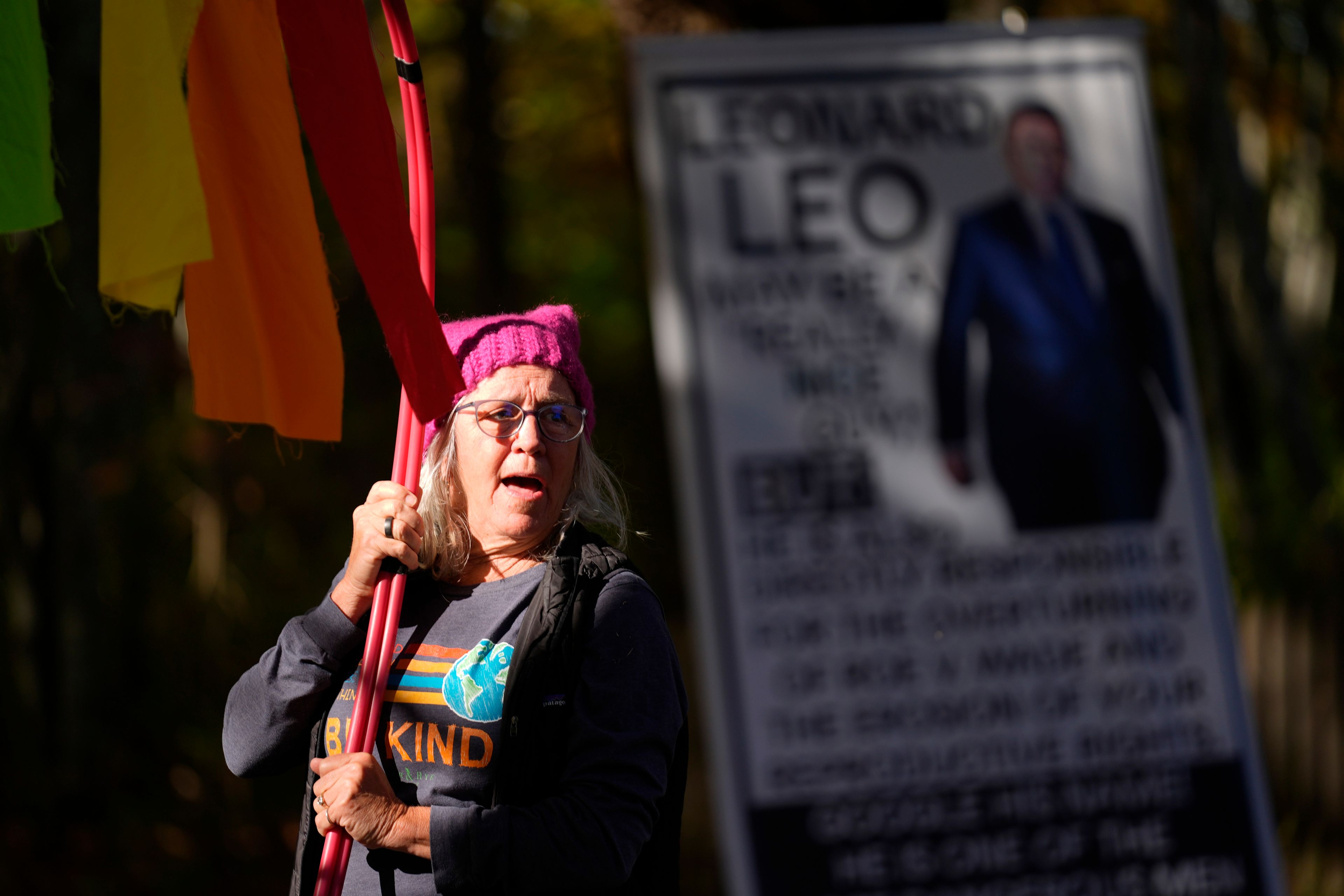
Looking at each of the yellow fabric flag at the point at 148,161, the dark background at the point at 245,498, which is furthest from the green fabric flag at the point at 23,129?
the dark background at the point at 245,498

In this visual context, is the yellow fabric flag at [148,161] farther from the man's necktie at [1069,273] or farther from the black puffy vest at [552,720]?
the man's necktie at [1069,273]

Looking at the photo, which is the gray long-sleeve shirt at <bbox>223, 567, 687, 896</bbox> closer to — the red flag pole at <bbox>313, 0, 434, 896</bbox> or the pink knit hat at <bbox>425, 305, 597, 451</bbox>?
the red flag pole at <bbox>313, 0, 434, 896</bbox>

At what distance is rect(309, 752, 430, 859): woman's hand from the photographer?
1.64m

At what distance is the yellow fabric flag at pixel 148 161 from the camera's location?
6.52 feet

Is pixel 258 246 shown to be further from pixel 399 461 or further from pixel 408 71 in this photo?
pixel 399 461

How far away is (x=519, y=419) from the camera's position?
1.86m

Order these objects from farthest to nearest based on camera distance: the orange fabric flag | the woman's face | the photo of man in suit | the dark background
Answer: the dark background → the photo of man in suit → the orange fabric flag → the woman's face

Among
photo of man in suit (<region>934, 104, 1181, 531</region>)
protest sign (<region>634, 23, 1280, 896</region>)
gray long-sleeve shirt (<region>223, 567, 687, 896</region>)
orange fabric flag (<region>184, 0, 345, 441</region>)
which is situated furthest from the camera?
photo of man in suit (<region>934, 104, 1181, 531</region>)

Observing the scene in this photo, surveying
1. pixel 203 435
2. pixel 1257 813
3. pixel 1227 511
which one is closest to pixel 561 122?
pixel 203 435

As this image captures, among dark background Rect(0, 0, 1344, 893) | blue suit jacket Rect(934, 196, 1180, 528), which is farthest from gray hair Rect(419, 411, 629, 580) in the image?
dark background Rect(0, 0, 1344, 893)

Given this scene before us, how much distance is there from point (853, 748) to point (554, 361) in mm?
2882

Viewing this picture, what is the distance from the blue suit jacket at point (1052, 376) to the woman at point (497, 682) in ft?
9.70

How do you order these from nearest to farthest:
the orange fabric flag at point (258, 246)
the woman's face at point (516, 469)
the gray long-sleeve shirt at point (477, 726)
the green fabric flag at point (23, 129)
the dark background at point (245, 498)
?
the gray long-sleeve shirt at point (477, 726), the woman's face at point (516, 469), the green fabric flag at point (23, 129), the orange fabric flag at point (258, 246), the dark background at point (245, 498)

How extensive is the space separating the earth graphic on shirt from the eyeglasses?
296 millimetres
